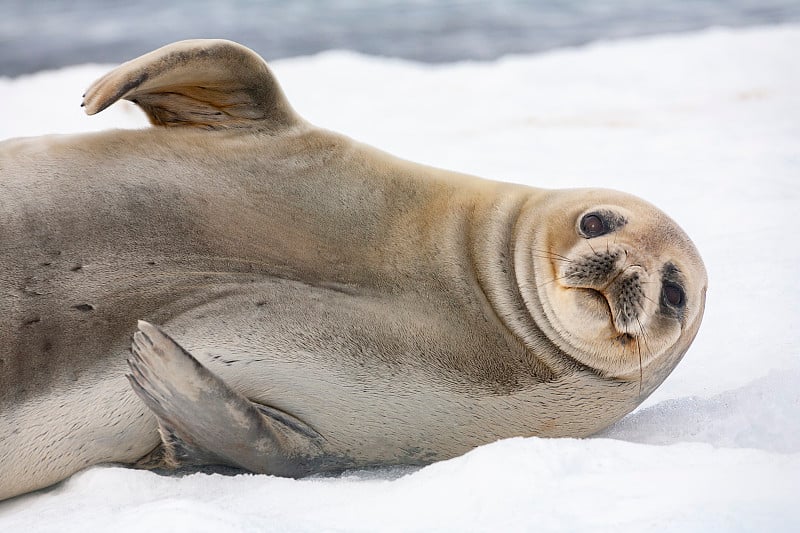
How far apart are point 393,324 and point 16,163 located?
0.93m

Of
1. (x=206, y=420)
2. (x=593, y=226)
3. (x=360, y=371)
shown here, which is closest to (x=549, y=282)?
(x=593, y=226)

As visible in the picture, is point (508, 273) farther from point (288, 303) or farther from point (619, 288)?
point (288, 303)

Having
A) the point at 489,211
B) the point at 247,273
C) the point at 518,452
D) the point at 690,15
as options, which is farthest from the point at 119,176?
the point at 690,15

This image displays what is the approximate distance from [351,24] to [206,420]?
17.0ft

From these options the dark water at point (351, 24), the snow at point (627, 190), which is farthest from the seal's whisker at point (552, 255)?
the dark water at point (351, 24)

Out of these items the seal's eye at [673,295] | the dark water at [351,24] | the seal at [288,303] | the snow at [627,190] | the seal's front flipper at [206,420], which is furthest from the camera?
the dark water at [351,24]

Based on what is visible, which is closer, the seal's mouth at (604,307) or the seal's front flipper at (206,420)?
the seal's front flipper at (206,420)

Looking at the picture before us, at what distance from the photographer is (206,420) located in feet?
6.52

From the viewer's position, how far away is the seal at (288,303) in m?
2.11

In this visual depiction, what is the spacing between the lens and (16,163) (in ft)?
7.49

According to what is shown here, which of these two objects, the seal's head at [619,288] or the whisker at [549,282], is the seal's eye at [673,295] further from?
the whisker at [549,282]

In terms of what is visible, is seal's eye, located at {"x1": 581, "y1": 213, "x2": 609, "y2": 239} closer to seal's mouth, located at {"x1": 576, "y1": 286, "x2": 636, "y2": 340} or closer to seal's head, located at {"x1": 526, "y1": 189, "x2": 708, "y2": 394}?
seal's head, located at {"x1": 526, "y1": 189, "x2": 708, "y2": 394}

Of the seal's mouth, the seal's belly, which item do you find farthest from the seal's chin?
the seal's belly

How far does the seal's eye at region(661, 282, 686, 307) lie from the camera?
87.6 inches
